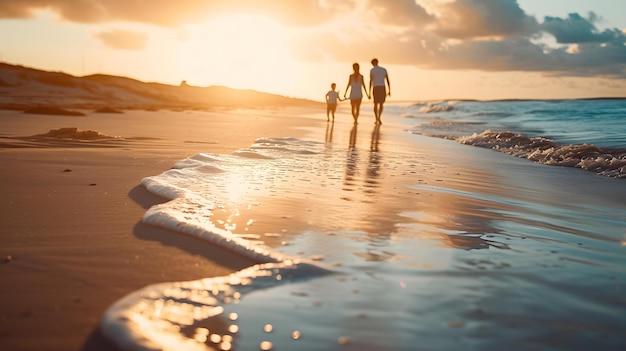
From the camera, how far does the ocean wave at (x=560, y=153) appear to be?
7.94 metres

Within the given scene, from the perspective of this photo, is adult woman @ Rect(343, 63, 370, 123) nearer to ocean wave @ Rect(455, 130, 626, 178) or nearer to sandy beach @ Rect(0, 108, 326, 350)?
ocean wave @ Rect(455, 130, 626, 178)

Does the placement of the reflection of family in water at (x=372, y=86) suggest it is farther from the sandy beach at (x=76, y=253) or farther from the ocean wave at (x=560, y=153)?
the sandy beach at (x=76, y=253)

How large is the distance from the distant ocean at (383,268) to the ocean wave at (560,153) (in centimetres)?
252

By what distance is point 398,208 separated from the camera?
4.11 m

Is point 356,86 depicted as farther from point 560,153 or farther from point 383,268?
point 383,268

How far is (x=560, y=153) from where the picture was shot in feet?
31.3

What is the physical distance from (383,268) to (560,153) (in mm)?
8147

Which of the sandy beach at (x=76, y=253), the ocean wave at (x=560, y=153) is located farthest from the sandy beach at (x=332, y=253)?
the ocean wave at (x=560, y=153)

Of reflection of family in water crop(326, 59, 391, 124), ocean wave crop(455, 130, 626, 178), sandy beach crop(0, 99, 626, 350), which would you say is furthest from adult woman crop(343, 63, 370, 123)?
sandy beach crop(0, 99, 626, 350)

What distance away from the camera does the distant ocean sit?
1.86 metres

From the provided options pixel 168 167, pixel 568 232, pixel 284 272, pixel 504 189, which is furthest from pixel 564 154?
pixel 284 272

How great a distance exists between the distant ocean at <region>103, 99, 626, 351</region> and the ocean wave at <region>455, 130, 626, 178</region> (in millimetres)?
2523

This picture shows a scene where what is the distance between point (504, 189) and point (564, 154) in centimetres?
459

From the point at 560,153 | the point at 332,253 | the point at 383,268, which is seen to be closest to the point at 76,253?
the point at 332,253
